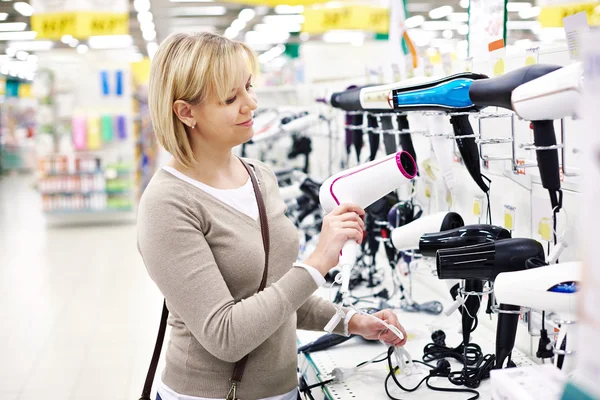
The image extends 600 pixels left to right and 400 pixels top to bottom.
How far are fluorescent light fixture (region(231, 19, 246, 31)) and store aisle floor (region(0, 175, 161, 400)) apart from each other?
38.3ft

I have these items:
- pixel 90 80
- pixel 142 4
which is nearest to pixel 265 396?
pixel 90 80

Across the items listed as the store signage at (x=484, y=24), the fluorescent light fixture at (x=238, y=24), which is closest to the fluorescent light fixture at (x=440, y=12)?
the fluorescent light fixture at (x=238, y=24)

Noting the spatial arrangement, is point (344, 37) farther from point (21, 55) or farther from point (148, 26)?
point (21, 55)

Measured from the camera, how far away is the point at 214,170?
144 centimetres

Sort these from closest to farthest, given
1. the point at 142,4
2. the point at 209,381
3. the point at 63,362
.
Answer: the point at 209,381 < the point at 63,362 < the point at 142,4

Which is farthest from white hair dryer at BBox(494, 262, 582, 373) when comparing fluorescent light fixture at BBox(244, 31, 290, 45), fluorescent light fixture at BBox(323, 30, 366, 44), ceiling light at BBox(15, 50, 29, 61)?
ceiling light at BBox(15, 50, 29, 61)

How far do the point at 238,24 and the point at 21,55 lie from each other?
1017 cm

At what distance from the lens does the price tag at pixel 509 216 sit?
1.83 m

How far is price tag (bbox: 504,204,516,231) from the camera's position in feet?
5.99

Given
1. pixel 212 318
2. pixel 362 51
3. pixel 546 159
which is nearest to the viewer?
pixel 546 159

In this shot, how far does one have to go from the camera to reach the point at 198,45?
51.5 inches

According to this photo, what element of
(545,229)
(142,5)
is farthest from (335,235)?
(142,5)

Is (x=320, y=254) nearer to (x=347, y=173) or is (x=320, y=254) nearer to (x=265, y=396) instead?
(x=347, y=173)

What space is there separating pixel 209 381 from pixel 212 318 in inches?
8.4
